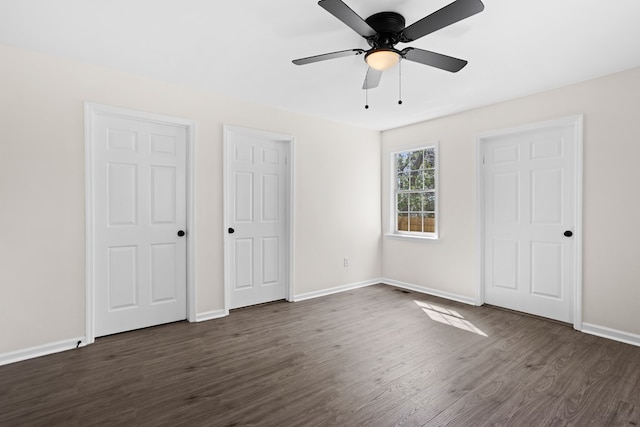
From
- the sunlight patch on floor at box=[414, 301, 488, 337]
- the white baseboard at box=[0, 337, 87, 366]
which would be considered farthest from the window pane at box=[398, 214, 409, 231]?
the white baseboard at box=[0, 337, 87, 366]

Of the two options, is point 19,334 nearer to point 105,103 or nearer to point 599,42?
point 105,103

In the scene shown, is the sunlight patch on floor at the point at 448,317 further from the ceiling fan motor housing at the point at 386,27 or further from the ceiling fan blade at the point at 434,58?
the ceiling fan motor housing at the point at 386,27

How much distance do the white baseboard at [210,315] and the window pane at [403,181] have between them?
10.6 feet

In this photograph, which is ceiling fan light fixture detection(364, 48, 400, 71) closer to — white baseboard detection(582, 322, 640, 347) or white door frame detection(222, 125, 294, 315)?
white door frame detection(222, 125, 294, 315)

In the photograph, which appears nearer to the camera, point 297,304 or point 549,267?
point 549,267

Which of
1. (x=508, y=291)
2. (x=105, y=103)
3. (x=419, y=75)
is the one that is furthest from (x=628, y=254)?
(x=105, y=103)

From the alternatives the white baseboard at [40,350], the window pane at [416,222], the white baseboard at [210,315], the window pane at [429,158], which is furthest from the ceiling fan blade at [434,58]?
the white baseboard at [40,350]

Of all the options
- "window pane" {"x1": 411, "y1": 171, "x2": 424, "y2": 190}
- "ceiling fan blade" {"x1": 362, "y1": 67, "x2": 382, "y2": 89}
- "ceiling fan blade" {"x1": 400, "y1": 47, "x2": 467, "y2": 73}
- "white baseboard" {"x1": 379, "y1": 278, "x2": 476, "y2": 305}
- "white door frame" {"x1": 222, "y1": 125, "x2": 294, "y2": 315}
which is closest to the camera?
"ceiling fan blade" {"x1": 400, "y1": 47, "x2": 467, "y2": 73}

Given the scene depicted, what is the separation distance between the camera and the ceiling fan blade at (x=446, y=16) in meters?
1.75

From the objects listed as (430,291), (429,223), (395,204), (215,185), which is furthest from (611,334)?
(215,185)

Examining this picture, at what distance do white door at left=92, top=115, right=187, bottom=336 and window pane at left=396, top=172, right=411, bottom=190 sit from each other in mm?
3260

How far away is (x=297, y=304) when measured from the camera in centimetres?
427

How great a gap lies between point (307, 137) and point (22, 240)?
319 centimetres

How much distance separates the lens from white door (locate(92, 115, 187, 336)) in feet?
10.3
